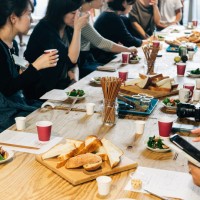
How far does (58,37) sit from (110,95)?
1654 mm

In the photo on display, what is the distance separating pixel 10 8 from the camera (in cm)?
279

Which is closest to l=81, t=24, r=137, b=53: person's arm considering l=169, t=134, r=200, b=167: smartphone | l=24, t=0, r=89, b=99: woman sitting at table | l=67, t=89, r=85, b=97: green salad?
l=24, t=0, r=89, b=99: woman sitting at table

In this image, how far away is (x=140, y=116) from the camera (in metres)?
2.31

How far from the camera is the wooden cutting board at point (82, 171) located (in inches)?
60.4

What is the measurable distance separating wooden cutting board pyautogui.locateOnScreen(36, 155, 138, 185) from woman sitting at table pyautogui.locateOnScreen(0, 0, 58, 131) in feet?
3.36

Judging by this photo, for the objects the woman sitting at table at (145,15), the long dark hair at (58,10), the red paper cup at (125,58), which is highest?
the long dark hair at (58,10)

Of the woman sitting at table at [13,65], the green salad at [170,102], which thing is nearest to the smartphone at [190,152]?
the green salad at [170,102]

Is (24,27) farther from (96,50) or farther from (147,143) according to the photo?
(96,50)

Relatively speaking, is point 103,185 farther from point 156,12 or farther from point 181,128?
point 156,12

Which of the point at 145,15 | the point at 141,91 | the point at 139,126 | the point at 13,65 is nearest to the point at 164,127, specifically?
the point at 139,126

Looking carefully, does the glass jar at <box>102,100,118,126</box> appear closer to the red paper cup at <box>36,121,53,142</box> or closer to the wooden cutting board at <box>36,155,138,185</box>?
the red paper cup at <box>36,121,53,142</box>

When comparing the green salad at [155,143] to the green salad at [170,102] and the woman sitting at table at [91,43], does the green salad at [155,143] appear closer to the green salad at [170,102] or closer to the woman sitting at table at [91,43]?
the green salad at [170,102]

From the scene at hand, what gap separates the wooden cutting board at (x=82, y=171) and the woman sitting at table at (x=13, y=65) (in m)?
1.02

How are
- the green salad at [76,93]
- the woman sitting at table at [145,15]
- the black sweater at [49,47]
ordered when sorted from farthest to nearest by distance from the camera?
the woman sitting at table at [145,15], the black sweater at [49,47], the green salad at [76,93]
